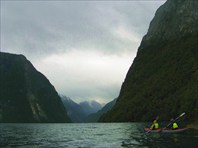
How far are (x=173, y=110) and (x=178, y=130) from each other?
4095 inches

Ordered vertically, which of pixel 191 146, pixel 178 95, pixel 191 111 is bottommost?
pixel 191 146

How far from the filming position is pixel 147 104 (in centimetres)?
19962

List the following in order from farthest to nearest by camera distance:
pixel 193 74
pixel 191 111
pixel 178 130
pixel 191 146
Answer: pixel 193 74
pixel 191 111
pixel 178 130
pixel 191 146

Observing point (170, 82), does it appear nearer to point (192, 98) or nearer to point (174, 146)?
point (192, 98)

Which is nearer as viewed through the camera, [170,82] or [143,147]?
[143,147]

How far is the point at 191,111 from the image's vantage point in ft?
487

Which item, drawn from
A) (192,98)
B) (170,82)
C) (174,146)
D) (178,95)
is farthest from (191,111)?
(174,146)

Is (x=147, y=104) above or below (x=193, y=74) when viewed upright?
below

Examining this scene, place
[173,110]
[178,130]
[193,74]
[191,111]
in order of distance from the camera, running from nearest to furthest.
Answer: [178,130] < [191,111] < [173,110] < [193,74]

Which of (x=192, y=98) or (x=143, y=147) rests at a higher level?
(x=192, y=98)

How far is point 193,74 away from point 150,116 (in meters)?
34.0

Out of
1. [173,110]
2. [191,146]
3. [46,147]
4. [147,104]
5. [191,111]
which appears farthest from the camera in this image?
[147,104]

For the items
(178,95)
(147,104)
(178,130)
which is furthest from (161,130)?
(147,104)

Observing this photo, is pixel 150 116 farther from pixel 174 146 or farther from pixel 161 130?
pixel 174 146
